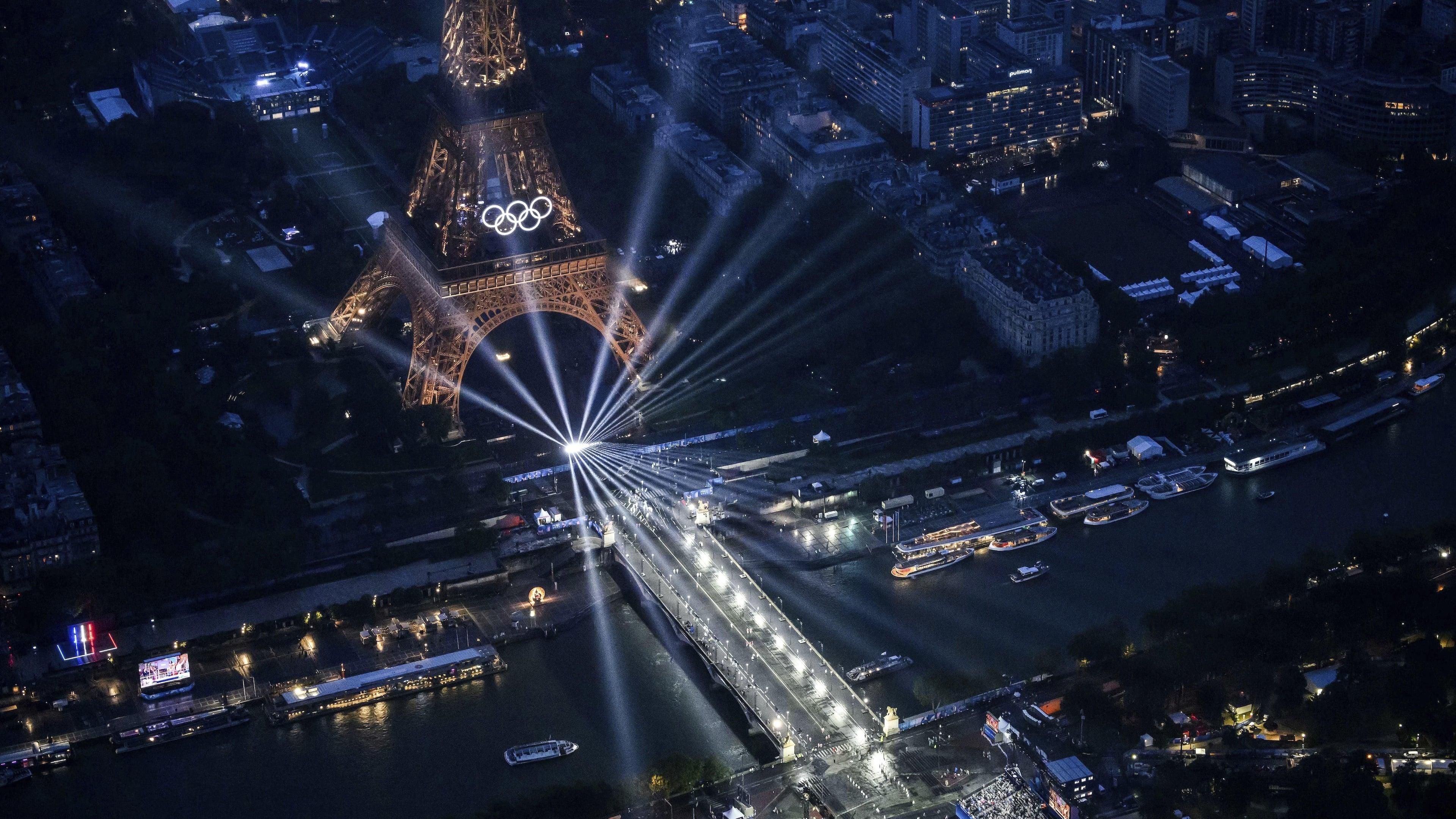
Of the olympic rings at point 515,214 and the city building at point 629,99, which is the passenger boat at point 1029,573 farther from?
the city building at point 629,99

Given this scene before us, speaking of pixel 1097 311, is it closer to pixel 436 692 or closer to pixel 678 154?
pixel 678 154

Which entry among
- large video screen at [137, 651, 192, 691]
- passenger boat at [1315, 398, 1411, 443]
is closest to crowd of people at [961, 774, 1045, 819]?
large video screen at [137, 651, 192, 691]

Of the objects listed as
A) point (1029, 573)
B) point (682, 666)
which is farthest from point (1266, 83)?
point (682, 666)


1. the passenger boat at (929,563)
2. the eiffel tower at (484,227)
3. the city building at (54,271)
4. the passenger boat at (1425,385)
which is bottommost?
the passenger boat at (1425,385)

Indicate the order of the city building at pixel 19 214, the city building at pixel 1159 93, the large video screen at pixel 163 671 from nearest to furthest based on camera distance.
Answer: the large video screen at pixel 163 671 < the city building at pixel 19 214 < the city building at pixel 1159 93

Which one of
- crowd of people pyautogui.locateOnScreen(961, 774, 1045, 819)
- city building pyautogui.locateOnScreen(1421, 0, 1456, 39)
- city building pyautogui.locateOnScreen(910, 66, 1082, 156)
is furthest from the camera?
city building pyautogui.locateOnScreen(1421, 0, 1456, 39)

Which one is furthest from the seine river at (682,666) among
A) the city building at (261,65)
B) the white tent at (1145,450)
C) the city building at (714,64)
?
→ the city building at (261,65)

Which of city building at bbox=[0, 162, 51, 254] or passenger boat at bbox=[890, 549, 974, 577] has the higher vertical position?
city building at bbox=[0, 162, 51, 254]

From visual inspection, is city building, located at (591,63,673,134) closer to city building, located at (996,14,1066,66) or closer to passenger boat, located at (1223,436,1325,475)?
city building, located at (996,14,1066,66)
